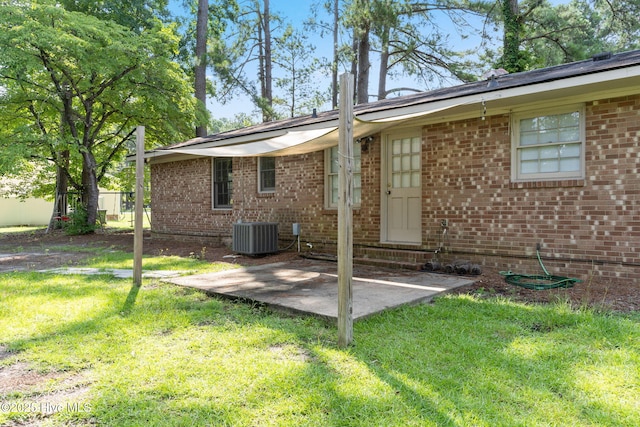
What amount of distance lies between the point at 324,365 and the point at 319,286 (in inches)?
92.9

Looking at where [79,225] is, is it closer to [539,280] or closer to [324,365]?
[324,365]

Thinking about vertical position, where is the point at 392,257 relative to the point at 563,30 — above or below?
below

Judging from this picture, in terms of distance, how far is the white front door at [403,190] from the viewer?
7230 millimetres

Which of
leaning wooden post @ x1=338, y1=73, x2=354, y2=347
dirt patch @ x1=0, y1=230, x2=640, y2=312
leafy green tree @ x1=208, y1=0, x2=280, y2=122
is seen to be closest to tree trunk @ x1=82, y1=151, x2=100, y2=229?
dirt patch @ x1=0, y1=230, x2=640, y2=312

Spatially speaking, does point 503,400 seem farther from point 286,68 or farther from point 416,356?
point 286,68

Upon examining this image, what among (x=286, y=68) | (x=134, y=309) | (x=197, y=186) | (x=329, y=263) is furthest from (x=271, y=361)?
(x=286, y=68)

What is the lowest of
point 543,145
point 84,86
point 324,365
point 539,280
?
point 324,365

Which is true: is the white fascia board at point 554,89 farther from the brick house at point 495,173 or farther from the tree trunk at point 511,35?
the tree trunk at point 511,35

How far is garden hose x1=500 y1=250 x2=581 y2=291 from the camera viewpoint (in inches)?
203

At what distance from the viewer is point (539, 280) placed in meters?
5.53

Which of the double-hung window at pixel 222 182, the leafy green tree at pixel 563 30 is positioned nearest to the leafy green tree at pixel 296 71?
the leafy green tree at pixel 563 30

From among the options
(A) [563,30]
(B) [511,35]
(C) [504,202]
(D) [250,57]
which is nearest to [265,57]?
Answer: (D) [250,57]

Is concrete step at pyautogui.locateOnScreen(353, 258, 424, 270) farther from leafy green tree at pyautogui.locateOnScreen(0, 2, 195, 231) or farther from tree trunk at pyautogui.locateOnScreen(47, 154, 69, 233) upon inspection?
Answer: tree trunk at pyautogui.locateOnScreen(47, 154, 69, 233)

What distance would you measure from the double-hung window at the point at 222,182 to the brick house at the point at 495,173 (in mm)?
1880
